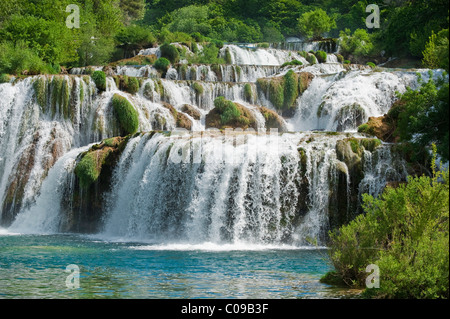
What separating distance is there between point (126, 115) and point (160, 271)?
1541 centimetres

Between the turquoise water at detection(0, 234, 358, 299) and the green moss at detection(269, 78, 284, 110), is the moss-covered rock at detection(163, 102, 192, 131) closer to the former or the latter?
the green moss at detection(269, 78, 284, 110)

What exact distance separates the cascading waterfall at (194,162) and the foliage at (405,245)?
8581 millimetres

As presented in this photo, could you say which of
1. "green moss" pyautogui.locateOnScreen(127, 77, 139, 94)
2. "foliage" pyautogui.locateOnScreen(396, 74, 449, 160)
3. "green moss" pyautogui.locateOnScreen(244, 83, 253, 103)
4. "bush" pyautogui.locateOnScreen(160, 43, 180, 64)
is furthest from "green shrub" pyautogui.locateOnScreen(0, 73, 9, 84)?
"foliage" pyautogui.locateOnScreen(396, 74, 449, 160)

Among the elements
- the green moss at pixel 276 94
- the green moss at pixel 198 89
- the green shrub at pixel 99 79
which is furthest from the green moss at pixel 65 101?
the green moss at pixel 276 94

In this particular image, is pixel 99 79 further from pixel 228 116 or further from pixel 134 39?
pixel 134 39

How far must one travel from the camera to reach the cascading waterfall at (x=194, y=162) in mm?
21234

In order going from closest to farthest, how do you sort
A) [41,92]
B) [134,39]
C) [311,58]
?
[41,92]
[311,58]
[134,39]

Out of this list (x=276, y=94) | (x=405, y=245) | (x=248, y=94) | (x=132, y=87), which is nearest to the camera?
(x=405, y=245)

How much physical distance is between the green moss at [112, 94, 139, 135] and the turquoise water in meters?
9.01

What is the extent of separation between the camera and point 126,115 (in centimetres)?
2936

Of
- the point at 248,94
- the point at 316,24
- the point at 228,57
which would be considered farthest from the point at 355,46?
the point at 248,94

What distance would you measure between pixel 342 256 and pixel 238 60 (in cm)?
3430

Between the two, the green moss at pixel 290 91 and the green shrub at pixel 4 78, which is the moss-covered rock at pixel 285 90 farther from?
the green shrub at pixel 4 78
